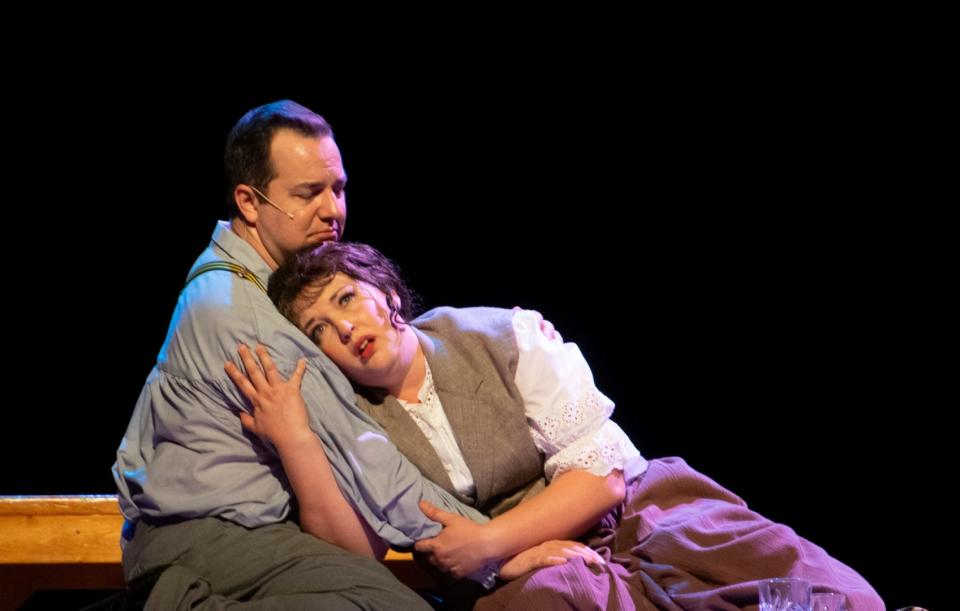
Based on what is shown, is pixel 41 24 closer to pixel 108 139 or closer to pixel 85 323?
pixel 108 139

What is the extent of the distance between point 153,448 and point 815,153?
2317 millimetres

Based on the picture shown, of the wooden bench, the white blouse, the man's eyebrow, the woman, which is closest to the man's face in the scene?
the man's eyebrow

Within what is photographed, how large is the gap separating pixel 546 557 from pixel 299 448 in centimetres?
61

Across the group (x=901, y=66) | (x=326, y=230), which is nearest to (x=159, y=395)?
(x=326, y=230)

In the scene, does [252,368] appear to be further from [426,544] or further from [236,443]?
[426,544]

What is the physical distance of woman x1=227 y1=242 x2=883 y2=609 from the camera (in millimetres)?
2584

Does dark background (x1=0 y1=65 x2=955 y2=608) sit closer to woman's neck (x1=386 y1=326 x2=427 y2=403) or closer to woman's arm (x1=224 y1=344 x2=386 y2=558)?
woman's neck (x1=386 y1=326 x2=427 y2=403)

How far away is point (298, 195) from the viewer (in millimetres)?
2947

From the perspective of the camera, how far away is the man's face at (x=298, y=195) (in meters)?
2.94

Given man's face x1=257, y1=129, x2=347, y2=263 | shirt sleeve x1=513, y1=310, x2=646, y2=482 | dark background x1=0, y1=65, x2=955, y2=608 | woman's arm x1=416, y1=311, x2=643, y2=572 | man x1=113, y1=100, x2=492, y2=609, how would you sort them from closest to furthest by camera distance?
1. man x1=113, y1=100, x2=492, y2=609
2. woman's arm x1=416, y1=311, x2=643, y2=572
3. shirt sleeve x1=513, y1=310, x2=646, y2=482
4. man's face x1=257, y1=129, x2=347, y2=263
5. dark background x1=0, y1=65, x2=955, y2=608

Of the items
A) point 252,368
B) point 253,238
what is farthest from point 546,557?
point 253,238

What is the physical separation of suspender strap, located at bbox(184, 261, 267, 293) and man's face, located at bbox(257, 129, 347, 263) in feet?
0.47

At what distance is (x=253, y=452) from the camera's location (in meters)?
2.70

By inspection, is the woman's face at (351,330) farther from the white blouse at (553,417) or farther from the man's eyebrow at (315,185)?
the man's eyebrow at (315,185)
